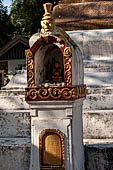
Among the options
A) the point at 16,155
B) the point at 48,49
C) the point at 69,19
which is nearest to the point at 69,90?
the point at 48,49

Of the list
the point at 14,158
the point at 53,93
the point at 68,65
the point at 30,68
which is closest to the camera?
the point at 53,93

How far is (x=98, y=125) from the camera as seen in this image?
25.6 feet

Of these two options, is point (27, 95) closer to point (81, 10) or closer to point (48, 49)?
point (48, 49)

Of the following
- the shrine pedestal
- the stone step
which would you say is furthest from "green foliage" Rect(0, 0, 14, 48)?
the shrine pedestal

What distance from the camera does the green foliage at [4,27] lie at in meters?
30.7

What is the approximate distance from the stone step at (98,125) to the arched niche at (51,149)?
70.3 inches

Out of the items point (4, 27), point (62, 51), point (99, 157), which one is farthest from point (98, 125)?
point (4, 27)

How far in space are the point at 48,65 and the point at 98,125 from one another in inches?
69.0

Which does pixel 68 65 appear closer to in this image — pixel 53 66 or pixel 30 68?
pixel 30 68

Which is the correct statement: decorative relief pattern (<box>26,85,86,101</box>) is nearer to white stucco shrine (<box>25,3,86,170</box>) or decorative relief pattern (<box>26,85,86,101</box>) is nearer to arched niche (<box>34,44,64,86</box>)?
white stucco shrine (<box>25,3,86,170</box>)

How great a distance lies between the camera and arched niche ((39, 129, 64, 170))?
6145 millimetres

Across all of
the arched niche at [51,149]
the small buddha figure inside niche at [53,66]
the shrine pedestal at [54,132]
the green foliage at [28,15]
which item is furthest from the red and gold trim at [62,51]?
the green foliage at [28,15]

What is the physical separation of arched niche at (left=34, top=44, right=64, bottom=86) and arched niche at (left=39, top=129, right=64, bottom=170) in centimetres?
96

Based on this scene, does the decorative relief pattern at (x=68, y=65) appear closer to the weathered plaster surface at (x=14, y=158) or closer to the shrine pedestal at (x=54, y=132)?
the shrine pedestal at (x=54, y=132)
